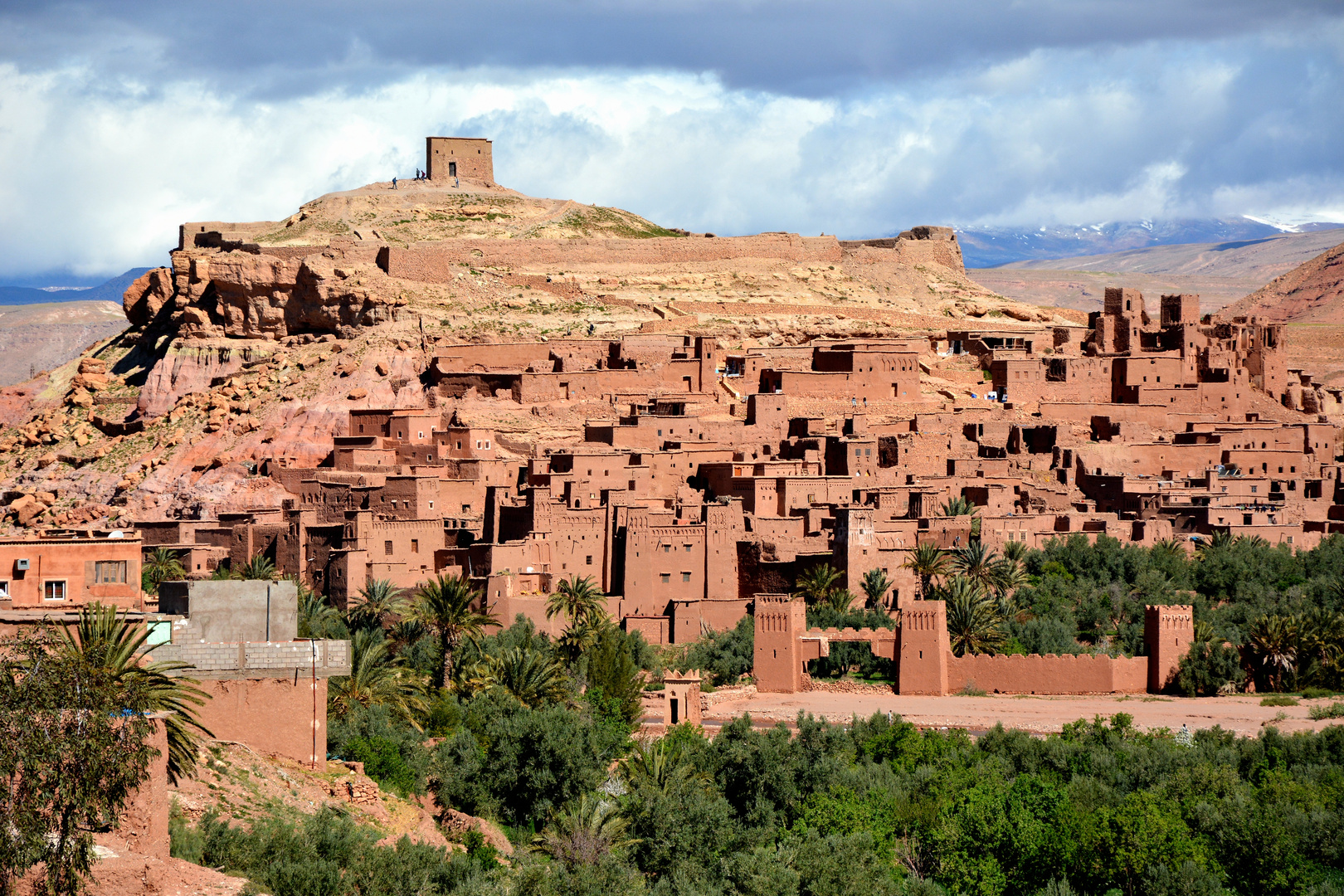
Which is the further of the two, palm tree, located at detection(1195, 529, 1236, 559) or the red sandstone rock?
the red sandstone rock

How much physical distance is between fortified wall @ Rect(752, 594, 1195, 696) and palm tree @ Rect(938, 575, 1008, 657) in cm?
99

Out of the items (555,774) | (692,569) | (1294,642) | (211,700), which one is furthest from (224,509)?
(211,700)

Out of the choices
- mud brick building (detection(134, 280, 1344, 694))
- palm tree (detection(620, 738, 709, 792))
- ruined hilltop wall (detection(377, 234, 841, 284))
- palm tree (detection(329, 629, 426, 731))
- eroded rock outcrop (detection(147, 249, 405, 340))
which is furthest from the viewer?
ruined hilltop wall (detection(377, 234, 841, 284))

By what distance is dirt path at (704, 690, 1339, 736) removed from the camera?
34.0 metres

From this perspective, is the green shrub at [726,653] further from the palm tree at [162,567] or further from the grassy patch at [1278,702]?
the palm tree at [162,567]

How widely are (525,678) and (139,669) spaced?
52.2ft

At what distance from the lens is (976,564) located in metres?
42.9

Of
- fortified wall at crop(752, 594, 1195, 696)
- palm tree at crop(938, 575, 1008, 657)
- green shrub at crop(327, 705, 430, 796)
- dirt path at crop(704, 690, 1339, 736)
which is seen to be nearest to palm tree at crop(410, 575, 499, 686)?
dirt path at crop(704, 690, 1339, 736)

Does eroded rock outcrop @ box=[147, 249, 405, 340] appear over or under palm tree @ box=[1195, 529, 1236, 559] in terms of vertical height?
over

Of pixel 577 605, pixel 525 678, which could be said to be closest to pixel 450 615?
pixel 577 605

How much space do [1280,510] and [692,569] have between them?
54.2 ft

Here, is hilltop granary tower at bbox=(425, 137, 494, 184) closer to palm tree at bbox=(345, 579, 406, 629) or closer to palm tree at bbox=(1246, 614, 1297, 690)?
palm tree at bbox=(345, 579, 406, 629)

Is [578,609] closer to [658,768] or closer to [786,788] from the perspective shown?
[658,768]

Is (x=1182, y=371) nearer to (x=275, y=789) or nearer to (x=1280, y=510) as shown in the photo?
(x=1280, y=510)
